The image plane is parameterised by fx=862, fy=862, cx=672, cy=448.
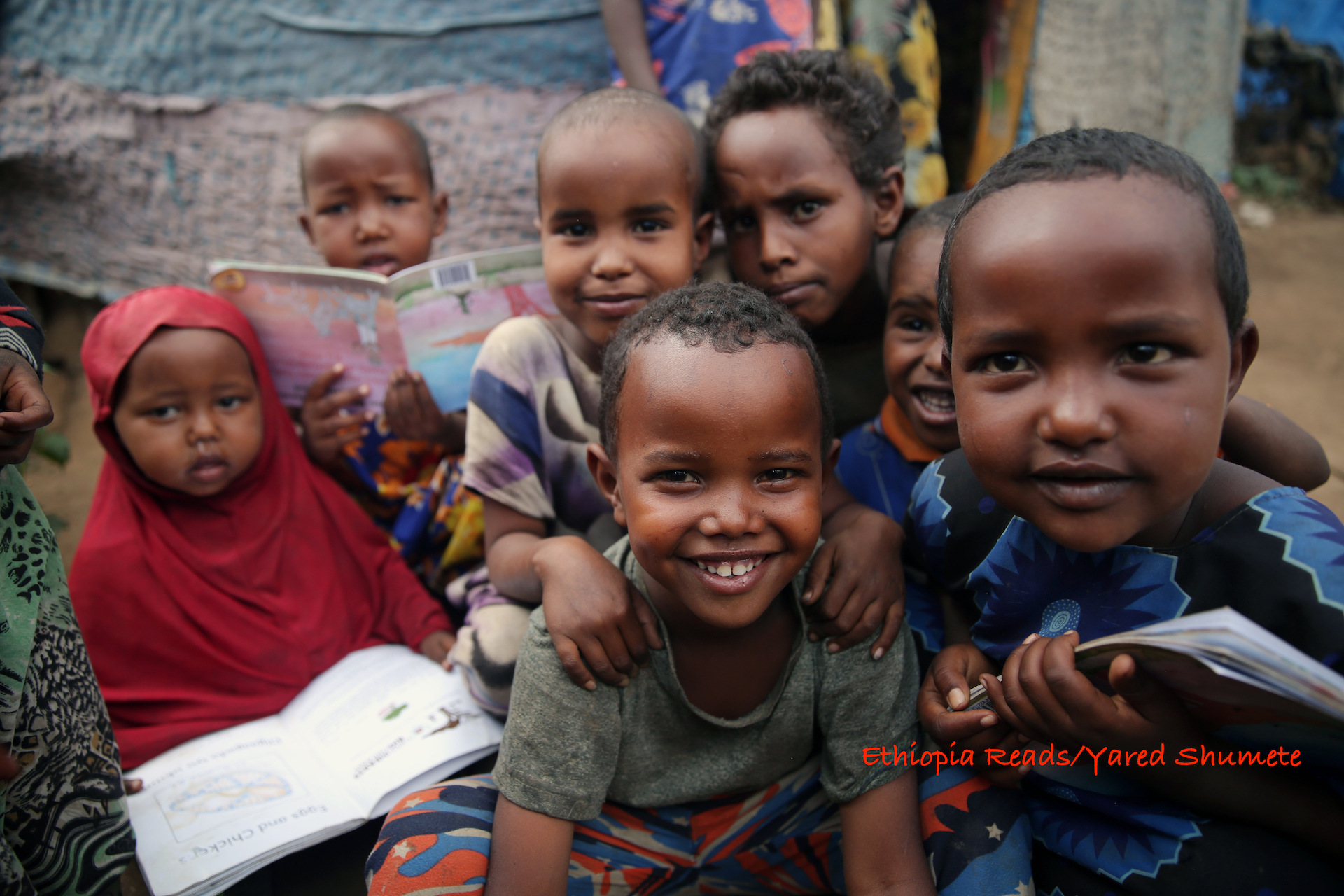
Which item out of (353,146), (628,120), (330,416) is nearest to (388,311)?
(330,416)

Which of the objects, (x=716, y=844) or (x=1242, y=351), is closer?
(x=1242, y=351)

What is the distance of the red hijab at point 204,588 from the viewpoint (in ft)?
5.60

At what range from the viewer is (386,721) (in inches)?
63.9

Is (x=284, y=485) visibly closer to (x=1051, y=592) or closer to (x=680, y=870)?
(x=680, y=870)

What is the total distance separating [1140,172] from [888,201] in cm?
97

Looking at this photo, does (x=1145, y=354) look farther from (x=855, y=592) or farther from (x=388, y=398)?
(x=388, y=398)

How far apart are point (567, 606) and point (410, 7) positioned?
8.22 ft

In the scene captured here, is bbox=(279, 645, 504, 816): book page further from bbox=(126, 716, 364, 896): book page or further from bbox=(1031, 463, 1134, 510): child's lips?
bbox=(1031, 463, 1134, 510): child's lips

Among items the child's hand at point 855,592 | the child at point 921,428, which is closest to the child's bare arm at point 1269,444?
the child at point 921,428

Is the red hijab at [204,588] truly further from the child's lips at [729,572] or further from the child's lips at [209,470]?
the child's lips at [729,572]

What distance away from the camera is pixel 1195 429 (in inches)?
35.5

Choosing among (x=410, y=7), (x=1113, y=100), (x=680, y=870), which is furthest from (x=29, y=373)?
(x=1113, y=100)

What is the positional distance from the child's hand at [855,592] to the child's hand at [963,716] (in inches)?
3.2

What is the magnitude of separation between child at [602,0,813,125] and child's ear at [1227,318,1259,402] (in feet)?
5.75
